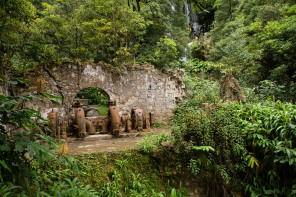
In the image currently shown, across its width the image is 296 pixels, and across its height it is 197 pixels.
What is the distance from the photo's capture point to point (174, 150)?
3865 mm

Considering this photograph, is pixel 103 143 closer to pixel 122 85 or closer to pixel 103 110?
pixel 122 85

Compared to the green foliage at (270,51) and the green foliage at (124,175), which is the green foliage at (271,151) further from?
the green foliage at (270,51)

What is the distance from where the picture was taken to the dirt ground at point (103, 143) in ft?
12.9

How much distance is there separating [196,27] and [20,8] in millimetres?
19498

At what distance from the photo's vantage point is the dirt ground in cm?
392

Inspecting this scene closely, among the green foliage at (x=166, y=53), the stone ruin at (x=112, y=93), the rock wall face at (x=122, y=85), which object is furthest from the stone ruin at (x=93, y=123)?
the green foliage at (x=166, y=53)

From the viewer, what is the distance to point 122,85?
21.6ft

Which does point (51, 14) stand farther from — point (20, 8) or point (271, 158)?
point (271, 158)

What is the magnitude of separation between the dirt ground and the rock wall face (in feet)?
5.26

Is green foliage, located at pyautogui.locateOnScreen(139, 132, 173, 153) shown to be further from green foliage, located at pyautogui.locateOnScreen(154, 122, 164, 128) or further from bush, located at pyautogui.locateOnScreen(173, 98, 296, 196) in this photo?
green foliage, located at pyautogui.locateOnScreen(154, 122, 164, 128)

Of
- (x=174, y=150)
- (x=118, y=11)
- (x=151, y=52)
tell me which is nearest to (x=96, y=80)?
(x=174, y=150)

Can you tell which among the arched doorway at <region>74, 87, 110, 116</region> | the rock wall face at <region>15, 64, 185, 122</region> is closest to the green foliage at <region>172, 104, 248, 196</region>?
the rock wall face at <region>15, 64, 185, 122</region>

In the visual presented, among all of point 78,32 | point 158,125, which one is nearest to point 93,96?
point 78,32

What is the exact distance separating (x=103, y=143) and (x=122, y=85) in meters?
2.66
